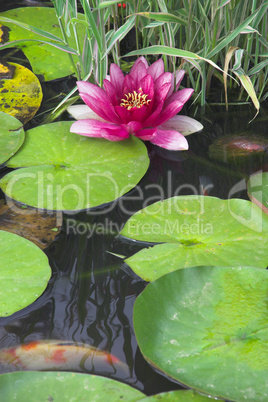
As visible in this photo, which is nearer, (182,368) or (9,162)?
(182,368)

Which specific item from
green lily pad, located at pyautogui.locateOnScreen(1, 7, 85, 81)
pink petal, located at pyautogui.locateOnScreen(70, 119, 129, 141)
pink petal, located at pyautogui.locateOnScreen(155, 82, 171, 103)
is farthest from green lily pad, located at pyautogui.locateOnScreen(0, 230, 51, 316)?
green lily pad, located at pyautogui.locateOnScreen(1, 7, 85, 81)

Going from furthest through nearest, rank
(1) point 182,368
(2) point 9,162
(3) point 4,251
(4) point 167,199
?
1. (2) point 9,162
2. (4) point 167,199
3. (3) point 4,251
4. (1) point 182,368

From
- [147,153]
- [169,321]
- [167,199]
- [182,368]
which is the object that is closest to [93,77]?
[147,153]

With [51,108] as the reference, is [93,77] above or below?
above

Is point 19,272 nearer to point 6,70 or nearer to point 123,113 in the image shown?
point 123,113

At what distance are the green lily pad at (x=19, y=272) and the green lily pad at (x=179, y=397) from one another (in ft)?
1.21

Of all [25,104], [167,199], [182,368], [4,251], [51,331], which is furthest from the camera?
[25,104]

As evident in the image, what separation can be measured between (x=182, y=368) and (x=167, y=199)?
1.81ft

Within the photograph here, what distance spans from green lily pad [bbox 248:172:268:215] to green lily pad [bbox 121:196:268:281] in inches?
1.2

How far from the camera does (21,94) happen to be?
5.38 feet

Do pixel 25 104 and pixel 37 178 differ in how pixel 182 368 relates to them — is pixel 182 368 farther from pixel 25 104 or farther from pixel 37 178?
pixel 25 104

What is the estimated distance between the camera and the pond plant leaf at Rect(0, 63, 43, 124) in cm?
157

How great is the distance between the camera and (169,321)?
895mm

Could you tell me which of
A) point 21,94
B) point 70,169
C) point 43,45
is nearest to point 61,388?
point 70,169
